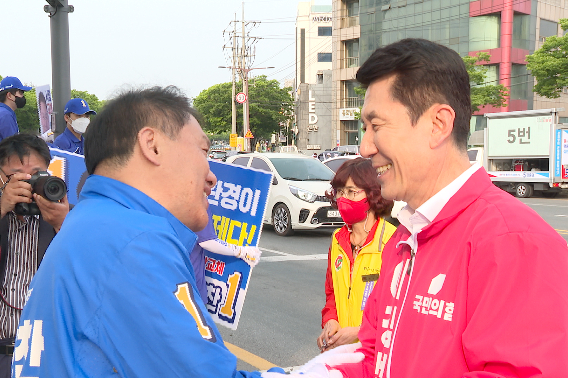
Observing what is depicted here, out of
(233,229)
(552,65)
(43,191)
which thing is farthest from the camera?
(552,65)

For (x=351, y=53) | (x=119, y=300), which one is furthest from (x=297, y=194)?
(x=351, y=53)

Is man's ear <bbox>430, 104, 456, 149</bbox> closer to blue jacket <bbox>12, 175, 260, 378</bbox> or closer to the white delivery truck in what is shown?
blue jacket <bbox>12, 175, 260, 378</bbox>

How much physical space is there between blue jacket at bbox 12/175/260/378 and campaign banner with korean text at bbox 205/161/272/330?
2.01 m

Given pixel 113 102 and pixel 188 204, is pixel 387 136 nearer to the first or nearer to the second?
pixel 188 204

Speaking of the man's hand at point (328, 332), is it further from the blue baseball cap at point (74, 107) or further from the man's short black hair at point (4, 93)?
the man's short black hair at point (4, 93)

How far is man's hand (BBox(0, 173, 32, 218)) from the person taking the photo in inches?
105

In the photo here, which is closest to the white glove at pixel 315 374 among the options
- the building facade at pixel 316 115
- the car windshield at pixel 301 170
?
the car windshield at pixel 301 170

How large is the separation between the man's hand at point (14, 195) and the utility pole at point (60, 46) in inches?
138

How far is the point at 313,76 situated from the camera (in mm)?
74875

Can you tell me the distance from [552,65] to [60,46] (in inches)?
1026

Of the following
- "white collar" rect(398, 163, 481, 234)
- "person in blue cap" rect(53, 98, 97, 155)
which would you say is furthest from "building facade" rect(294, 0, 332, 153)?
"white collar" rect(398, 163, 481, 234)

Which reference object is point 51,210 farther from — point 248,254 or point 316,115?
point 316,115

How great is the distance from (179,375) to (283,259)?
7875 mm

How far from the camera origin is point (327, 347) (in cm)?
297
